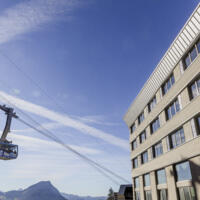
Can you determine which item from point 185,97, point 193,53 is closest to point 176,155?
point 185,97

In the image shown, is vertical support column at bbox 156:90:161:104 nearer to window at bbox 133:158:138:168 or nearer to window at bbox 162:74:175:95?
window at bbox 162:74:175:95

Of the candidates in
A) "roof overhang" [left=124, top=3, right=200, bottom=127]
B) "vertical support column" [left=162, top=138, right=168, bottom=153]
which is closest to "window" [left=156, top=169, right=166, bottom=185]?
"vertical support column" [left=162, top=138, right=168, bottom=153]

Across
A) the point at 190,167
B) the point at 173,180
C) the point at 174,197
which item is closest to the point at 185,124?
the point at 190,167

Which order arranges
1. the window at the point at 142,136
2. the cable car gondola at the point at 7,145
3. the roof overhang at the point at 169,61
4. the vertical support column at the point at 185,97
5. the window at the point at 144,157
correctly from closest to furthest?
the cable car gondola at the point at 7,145 → the roof overhang at the point at 169,61 → the vertical support column at the point at 185,97 → the window at the point at 144,157 → the window at the point at 142,136

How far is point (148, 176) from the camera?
30.7 metres

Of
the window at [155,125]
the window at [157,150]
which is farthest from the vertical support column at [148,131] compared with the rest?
the window at [157,150]

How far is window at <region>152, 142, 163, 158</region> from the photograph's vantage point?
26870 millimetres

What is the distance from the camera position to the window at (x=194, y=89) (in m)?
19.3

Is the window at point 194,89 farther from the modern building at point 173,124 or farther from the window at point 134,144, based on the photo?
the window at point 134,144

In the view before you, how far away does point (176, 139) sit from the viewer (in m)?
22.8

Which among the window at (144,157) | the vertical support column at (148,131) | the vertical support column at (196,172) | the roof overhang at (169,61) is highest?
the roof overhang at (169,61)

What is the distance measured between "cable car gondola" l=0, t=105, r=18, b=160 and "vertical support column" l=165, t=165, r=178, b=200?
17060 mm

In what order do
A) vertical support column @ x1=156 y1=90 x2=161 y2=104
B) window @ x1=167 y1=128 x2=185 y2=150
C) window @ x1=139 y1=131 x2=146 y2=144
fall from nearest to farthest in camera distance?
window @ x1=167 y1=128 x2=185 y2=150
vertical support column @ x1=156 y1=90 x2=161 y2=104
window @ x1=139 y1=131 x2=146 y2=144

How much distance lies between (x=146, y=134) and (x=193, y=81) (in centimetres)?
1436
